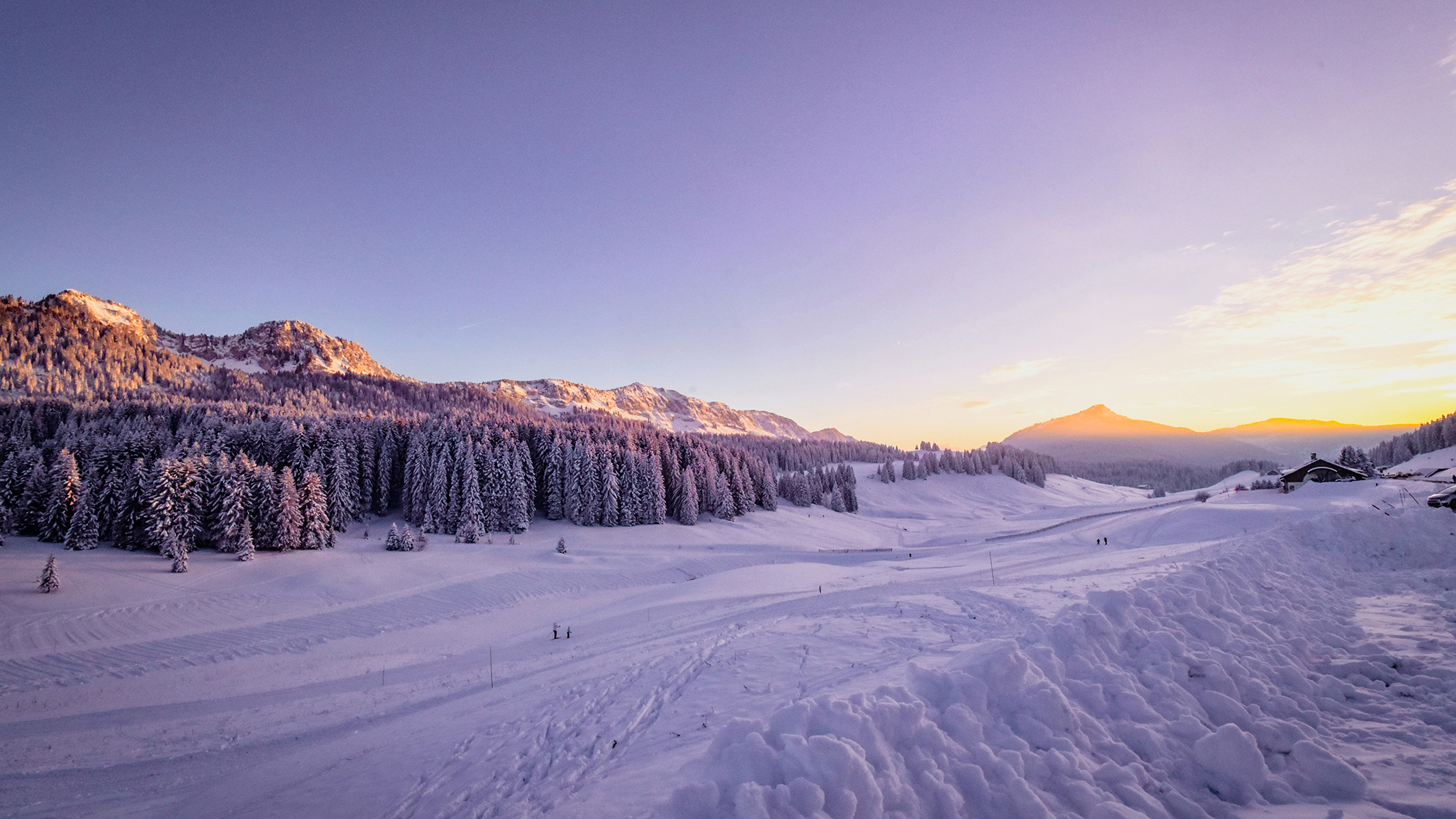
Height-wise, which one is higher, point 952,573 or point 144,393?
point 144,393

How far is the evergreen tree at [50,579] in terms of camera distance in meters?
26.4

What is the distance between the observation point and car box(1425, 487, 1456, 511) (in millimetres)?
18188

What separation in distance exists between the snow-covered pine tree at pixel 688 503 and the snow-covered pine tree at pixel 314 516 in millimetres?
35006

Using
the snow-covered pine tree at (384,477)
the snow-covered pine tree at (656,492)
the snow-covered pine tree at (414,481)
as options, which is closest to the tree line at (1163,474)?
the snow-covered pine tree at (656,492)

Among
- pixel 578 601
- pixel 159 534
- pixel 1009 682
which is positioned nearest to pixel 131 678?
pixel 578 601

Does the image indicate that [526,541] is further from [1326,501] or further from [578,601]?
[1326,501]

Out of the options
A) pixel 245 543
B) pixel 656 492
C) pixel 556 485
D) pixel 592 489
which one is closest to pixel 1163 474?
pixel 656 492

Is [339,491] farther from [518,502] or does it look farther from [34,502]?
[34,502]

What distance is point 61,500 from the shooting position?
36.8 m

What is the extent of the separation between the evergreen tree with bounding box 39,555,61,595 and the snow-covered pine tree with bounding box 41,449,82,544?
46.4 feet

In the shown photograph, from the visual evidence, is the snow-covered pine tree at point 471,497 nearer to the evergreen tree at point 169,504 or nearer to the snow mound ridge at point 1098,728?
the evergreen tree at point 169,504

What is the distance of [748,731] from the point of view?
541cm

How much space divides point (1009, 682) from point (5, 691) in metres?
32.0

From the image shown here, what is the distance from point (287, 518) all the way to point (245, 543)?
288 centimetres
